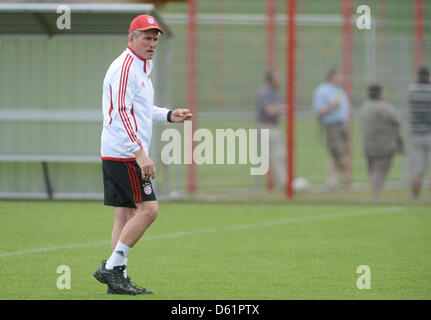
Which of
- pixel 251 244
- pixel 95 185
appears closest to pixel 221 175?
pixel 95 185

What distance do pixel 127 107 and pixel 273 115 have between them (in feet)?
31.2

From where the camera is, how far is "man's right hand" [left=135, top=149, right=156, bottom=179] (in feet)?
22.2

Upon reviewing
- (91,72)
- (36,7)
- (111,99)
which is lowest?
(111,99)

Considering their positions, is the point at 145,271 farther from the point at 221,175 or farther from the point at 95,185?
the point at 221,175

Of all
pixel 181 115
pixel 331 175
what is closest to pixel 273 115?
pixel 331 175

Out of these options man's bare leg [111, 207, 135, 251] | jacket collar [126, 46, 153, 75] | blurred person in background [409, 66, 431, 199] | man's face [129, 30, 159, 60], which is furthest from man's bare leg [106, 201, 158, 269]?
blurred person in background [409, 66, 431, 199]

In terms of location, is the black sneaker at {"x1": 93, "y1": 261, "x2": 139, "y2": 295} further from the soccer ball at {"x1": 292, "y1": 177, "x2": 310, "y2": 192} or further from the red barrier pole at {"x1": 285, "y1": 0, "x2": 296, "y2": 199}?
the soccer ball at {"x1": 292, "y1": 177, "x2": 310, "y2": 192}

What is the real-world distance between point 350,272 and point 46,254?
125 inches

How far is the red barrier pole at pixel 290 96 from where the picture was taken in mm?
14883

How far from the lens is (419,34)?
53.1 feet

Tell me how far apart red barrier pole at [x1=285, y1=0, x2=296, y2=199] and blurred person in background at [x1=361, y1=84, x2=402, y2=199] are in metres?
1.47

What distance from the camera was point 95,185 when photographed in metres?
14.4

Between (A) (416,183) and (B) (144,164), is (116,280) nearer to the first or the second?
(B) (144,164)

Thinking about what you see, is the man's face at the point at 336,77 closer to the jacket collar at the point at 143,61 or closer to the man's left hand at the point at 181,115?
the man's left hand at the point at 181,115
